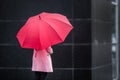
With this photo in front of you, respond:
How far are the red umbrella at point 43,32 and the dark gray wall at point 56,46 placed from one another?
7.89 ft

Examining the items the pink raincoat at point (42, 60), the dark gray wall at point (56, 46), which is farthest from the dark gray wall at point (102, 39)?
the pink raincoat at point (42, 60)

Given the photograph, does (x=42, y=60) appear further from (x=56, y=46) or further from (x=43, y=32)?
(x=56, y=46)

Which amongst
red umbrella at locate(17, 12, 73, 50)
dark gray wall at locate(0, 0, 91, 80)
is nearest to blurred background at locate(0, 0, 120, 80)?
dark gray wall at locate(0, 0, 91, 80)

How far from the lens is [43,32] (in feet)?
34.9

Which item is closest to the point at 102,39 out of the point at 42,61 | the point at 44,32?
the point at 42,61

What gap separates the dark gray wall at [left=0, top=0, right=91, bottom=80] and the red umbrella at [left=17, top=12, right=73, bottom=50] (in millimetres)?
2404

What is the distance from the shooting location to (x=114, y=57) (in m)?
16.8

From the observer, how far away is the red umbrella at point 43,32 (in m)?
10.7

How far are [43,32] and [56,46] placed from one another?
2.69m

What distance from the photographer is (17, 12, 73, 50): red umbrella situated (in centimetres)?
1066

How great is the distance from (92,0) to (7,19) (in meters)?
2.24

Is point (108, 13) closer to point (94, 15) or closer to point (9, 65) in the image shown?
point (94, 15)

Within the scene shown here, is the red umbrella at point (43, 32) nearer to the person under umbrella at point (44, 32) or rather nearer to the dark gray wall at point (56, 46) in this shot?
the person under umbrella at point (44, 32)

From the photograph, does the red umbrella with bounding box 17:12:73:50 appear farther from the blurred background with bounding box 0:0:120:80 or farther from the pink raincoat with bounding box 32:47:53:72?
the blurred background with bounding box 0:0:120:80
